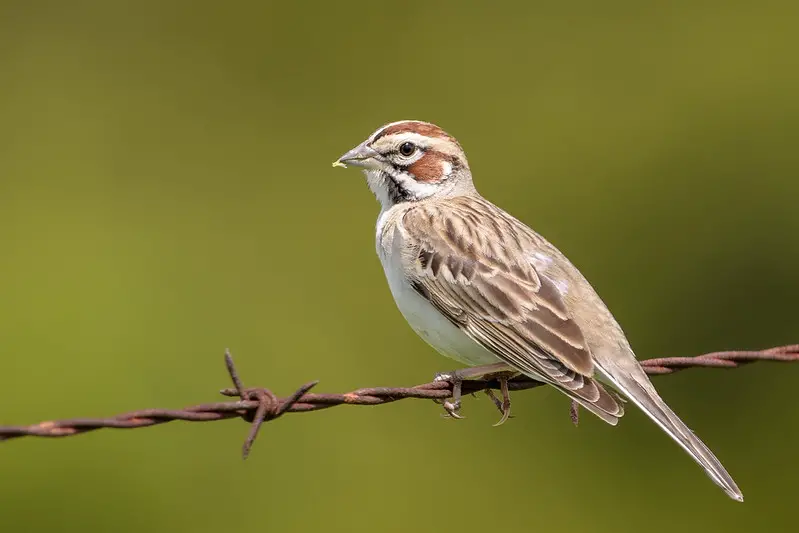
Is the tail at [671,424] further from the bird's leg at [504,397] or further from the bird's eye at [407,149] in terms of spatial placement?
the bird's eye at [407,149]

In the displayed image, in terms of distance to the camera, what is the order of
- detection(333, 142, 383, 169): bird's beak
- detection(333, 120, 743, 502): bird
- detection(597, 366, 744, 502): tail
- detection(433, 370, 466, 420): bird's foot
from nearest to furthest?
detection(597, 366, 744, 502): tail → detection(333, 120, 743, 502): bird → detection(433, 370, 466, 420): bird's foot → detection(333, 142, 383, 169): bird's beak

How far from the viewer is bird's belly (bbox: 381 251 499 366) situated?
5.86 metres

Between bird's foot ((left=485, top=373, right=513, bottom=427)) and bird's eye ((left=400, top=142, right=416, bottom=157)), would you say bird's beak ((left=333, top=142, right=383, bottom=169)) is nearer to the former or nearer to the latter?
bird's eye ((left=400, top=142, right=416, bottom=157))

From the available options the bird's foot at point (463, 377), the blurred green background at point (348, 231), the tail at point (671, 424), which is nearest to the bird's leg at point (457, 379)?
the bird's foot at point (463, 377)

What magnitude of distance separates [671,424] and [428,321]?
1243mm

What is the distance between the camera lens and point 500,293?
5891mm

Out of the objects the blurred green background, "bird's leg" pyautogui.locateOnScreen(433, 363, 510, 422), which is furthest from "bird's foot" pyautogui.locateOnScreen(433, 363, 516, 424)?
the blurred green background

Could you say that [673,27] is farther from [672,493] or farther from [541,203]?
[672,493]

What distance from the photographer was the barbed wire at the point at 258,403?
164 inches

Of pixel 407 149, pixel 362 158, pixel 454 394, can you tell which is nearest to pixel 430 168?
pixel 407 149

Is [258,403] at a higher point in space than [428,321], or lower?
higher

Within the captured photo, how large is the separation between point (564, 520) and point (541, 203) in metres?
3.06

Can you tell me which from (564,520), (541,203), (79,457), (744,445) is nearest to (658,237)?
(541,203)

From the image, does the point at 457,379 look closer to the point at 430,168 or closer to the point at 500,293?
the point at 500,293
